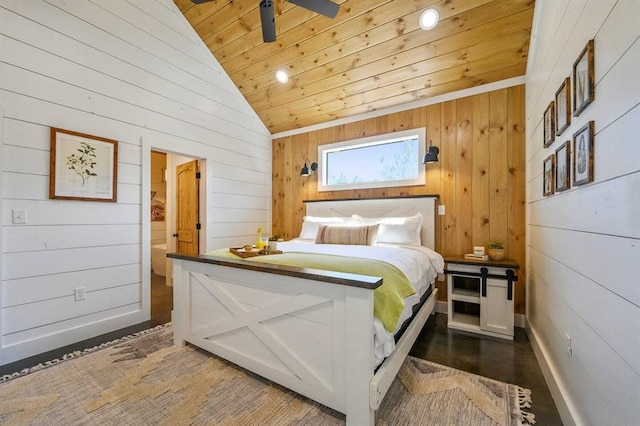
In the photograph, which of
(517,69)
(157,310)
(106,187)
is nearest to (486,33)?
(517,69)

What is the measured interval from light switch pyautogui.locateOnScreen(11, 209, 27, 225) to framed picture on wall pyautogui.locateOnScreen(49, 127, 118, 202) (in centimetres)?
21

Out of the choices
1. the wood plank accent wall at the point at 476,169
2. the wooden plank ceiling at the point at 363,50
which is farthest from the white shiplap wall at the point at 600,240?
the wood plank accent wall at the point at 476,169

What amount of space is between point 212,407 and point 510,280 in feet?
8.53

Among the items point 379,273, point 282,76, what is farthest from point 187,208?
point 379,273

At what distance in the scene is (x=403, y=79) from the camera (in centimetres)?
315

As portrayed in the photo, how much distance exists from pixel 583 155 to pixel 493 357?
5.65 ft

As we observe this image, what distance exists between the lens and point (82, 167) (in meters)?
2.49

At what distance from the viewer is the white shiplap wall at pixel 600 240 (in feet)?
2.92

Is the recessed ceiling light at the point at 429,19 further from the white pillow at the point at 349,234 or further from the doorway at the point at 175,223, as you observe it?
the doorway at the point at 175,223

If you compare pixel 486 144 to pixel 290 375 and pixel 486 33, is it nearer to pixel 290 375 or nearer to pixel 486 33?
pixel 486 33

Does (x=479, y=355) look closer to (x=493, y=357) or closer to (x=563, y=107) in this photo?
(x=493, y=357)

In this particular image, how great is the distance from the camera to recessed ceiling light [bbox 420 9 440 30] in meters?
2.47

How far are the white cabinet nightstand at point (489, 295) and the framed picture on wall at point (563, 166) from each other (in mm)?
1089

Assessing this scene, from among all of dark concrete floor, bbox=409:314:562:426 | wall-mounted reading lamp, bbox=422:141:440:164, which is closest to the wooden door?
wall-mounted reading lamp, bbox=422:141:440:164
